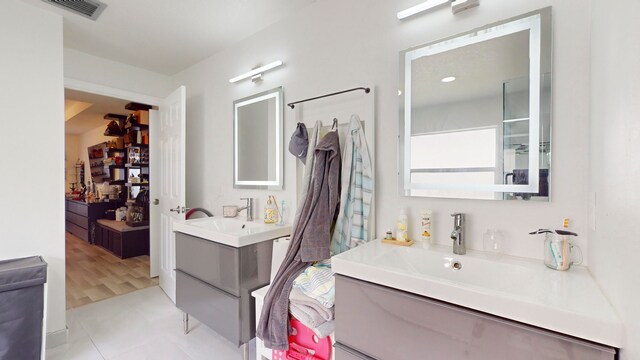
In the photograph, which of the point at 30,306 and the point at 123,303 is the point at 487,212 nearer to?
the point at 30,306

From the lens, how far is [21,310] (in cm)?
166

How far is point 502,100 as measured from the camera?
1.29 meters

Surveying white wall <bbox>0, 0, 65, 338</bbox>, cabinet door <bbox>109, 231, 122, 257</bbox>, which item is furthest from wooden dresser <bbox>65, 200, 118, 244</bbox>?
white wall <bbox>0, 0, 65, 338</bbox>

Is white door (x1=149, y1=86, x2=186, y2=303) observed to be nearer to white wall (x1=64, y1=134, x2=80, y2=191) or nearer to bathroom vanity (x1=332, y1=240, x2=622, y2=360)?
bathroom vanity (x1=332, y1=240, x2=622, y2=360)

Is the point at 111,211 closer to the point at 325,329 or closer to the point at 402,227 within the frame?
the point at 325,329

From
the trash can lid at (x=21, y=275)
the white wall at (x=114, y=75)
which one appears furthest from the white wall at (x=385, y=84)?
the trash can lid at (x=21, y=275)

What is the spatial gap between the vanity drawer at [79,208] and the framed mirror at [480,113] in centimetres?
614

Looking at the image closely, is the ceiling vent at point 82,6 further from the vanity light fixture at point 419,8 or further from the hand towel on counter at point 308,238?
the vanity light fixture at point 419,8

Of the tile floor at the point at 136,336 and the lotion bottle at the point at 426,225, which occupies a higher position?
the lotion bottle at the point at 426,225

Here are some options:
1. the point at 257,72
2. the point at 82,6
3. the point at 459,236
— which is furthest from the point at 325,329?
the point at 82,6

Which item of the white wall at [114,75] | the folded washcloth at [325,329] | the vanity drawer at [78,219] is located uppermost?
the white wall at [114,75]

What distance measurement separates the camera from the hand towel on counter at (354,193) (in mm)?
1653

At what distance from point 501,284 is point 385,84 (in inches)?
45.5

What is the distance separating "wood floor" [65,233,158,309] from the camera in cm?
297
